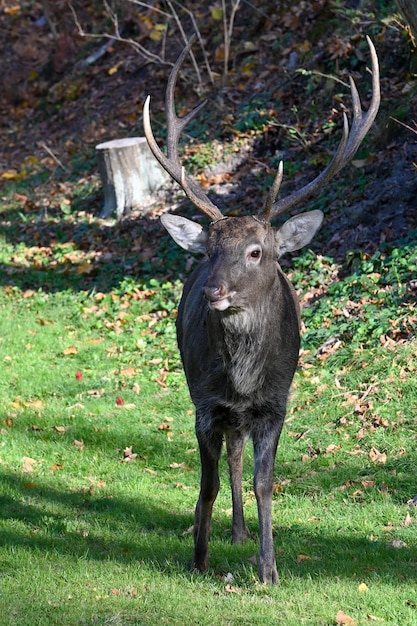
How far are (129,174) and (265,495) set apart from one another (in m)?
9.30

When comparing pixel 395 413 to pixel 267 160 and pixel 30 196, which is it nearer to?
pixel 267 160

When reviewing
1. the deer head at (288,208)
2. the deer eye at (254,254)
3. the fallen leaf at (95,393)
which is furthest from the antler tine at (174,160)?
the fallen leaf at (95,393)

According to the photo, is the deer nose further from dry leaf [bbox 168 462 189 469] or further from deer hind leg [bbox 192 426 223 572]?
dry leaf [bbox 168 462 189 469]

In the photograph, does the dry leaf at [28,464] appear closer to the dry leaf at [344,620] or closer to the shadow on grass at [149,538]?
the shadow on grass at [149,538]

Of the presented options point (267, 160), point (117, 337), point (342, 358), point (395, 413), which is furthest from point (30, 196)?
point (395, 413)

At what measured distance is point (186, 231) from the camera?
20.3 ft

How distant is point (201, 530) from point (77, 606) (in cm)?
103

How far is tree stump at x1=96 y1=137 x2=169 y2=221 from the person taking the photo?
14.4m

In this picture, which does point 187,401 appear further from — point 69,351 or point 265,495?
point 265,495

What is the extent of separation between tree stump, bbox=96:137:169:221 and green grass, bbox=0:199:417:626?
1.48 meters

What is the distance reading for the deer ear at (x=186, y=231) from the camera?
614 cm

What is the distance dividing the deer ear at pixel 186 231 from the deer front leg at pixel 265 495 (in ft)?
4.10

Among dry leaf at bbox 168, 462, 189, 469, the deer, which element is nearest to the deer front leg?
the deer

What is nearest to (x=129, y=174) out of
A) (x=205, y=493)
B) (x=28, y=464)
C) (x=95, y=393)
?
(x=95, y=393)
